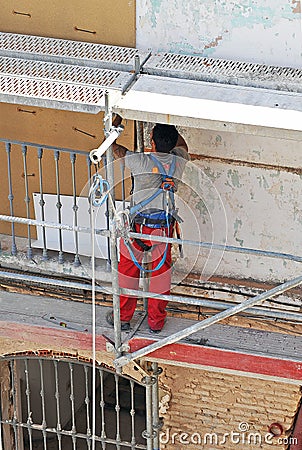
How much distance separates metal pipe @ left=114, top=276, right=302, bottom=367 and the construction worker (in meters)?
0.37

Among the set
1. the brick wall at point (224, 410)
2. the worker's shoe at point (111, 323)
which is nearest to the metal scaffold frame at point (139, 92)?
the worker's shoe at point (111, 323)

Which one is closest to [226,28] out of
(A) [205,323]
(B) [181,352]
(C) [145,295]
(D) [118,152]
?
(D) [118,152]

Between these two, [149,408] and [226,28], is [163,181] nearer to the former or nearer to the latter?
[226,28]

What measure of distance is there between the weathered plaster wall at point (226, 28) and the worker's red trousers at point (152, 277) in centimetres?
129

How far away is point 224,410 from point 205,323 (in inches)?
64.8

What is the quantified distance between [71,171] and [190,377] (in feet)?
6.22

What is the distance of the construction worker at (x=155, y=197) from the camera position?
24.2 ft

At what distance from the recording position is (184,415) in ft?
29.4

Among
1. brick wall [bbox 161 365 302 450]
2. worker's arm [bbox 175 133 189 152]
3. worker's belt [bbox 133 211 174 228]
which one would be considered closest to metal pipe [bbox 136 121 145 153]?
worker's arm [bbox 175 133 189 152]

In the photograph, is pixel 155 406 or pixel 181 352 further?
pixel 155 406

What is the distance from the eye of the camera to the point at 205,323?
743 centimetres

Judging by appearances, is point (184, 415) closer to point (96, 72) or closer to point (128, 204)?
point (128, 204)

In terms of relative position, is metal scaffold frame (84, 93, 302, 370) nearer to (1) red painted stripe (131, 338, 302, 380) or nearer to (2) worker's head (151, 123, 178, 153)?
(1) red painted stripe (131, 338, 302, 380)

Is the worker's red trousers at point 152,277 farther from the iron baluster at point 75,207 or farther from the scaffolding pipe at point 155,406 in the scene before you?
the scaffolding pipe at point 155,406
